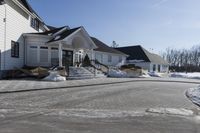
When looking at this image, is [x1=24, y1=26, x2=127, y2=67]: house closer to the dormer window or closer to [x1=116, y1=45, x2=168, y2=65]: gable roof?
the dormer window

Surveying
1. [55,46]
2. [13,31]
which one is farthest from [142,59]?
[13,31]

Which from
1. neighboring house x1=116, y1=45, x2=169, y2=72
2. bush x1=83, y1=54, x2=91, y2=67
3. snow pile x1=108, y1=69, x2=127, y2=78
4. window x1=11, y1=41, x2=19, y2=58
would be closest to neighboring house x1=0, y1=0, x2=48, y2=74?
window x1=11, y1=41, x2=19, y2=58

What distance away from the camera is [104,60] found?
135 ft

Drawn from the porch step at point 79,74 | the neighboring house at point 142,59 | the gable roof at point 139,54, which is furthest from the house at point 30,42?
the gable roof at point 139,54

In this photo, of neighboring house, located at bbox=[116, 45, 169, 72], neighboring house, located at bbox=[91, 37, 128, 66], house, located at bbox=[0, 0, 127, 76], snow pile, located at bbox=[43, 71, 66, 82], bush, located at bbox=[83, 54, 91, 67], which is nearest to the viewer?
snow pile, located at bbox=[43, 71, 66, 82]

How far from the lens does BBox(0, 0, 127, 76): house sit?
826 inches

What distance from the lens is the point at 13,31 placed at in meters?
22.5

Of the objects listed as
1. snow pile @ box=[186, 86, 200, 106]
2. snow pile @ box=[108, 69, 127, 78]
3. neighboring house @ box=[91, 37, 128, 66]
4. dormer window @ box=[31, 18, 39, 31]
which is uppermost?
dormer window @ box=[31, 18, 39, 31]

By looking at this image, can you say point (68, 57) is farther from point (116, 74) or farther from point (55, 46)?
point (116, 74)

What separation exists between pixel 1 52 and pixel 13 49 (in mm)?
2641

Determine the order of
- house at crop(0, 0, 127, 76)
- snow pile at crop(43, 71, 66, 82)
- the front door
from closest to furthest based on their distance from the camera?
snow pile at crop(43, 71, 66, 82), house at crop(0, 0, 127, 76), the front door

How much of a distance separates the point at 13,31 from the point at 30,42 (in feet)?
9.67

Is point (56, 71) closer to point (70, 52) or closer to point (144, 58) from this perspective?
point (70, 52)

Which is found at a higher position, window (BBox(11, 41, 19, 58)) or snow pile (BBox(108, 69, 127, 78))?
window (BBox(11, 41, 19, 58))
